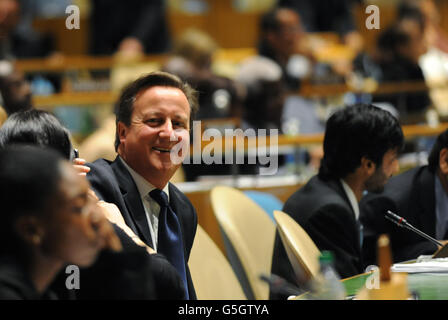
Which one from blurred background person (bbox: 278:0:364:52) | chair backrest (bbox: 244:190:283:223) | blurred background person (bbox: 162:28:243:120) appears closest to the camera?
chair backrest (bbox: 244:190:283:223)

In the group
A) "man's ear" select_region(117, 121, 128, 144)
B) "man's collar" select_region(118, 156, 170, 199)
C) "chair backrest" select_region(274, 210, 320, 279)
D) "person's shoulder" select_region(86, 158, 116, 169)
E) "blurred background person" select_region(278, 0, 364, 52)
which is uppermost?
"blurred background person" select_region(278, 0, 364, 52)

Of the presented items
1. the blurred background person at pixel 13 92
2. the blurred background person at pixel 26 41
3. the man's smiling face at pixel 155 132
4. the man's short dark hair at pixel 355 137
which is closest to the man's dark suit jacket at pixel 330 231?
the man's short dark hair at pixel 355 137

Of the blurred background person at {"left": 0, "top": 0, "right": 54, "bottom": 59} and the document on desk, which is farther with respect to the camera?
the blurred background person at {"left": 0, "top": 0, "right": 54, "bottom": 59}

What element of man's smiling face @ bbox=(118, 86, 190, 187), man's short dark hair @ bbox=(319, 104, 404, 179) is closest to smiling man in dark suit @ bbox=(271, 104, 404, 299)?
man's short dark hair @ bbox=(319, 104, 404, 179)

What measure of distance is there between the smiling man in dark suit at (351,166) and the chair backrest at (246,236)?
0.35ft

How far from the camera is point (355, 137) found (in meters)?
3.14

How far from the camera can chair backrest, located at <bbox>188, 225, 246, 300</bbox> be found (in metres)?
2.82

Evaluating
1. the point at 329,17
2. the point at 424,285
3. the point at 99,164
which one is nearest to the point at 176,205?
the point at 99,164

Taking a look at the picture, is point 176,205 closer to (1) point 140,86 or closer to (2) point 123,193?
(2) point 123,193

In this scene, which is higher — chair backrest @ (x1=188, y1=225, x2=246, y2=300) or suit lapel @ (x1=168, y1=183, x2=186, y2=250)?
suit lapel @ (x1=168, y1=183, x2=186, y2=250)

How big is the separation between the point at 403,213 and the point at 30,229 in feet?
7.02

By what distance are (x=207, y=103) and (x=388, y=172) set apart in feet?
8.85

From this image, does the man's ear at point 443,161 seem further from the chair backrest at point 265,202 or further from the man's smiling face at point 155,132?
the man's smiling face at point 155,132

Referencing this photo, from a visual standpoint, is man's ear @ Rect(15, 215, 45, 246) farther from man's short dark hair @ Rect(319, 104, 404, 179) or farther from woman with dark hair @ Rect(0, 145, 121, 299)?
man's short dark hair @ Rect(319, 104, 404, 179)
